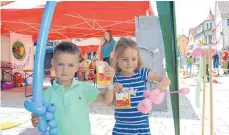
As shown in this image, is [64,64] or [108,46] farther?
[108,46]

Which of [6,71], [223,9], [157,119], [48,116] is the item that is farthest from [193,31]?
[48,116]

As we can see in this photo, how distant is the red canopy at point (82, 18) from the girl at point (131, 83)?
4.53m

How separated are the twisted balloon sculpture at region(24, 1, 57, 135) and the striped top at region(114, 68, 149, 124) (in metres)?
0.79

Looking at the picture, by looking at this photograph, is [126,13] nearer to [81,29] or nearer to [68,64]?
[81,29]

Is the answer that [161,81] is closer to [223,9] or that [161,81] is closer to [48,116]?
[48,116]

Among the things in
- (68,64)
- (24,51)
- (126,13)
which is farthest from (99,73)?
(68,64)

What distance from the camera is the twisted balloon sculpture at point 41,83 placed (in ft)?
4.08

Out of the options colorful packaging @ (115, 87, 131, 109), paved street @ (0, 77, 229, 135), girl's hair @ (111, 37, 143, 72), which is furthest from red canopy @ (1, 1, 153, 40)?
colorful packaging @ (115, 87, 131, 109)

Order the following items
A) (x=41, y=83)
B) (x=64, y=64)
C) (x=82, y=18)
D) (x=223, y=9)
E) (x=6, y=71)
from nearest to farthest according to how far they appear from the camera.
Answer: (x=41, y=83), (x=64, y=64), (x=82, y=18), (x=6, y=71), (x=223, y=9)

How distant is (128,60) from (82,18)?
637 centimetres

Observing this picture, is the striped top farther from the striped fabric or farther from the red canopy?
the red canopy

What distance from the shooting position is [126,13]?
7.35 meters

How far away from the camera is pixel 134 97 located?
209cm

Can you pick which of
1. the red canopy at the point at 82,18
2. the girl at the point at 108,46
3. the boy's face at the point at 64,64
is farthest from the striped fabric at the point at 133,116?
the red canopy at the point at 82,18
